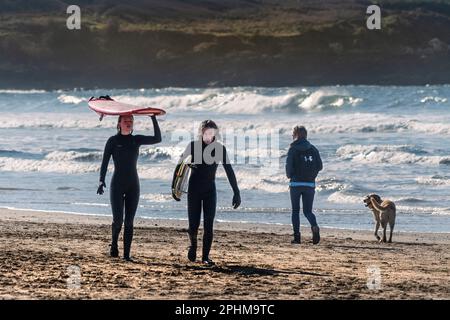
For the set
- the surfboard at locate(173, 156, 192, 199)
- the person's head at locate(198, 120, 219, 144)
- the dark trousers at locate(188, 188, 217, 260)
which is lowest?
the dark trousers at locate(188, 188, 217, 260)

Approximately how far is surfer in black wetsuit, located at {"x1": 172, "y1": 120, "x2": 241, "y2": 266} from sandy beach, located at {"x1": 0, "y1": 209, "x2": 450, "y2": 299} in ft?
1.45

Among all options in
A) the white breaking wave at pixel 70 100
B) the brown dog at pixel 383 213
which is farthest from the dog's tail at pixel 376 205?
the white breaking wave at pixel 70 100

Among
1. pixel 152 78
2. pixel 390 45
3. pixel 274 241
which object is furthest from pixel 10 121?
pixel 390 45

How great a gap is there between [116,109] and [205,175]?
103cm

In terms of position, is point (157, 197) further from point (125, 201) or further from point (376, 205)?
point (125, 201)

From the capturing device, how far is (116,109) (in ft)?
36.3

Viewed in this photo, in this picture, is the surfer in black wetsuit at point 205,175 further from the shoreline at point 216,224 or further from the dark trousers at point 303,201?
the shoreline at point 216,224

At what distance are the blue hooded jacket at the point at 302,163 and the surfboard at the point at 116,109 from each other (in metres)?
2.86

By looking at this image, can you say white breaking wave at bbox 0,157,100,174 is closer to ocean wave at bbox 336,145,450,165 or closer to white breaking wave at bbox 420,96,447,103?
ocean wave at bbox 336,145,450,165

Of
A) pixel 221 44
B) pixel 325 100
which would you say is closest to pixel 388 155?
pixel 325 100

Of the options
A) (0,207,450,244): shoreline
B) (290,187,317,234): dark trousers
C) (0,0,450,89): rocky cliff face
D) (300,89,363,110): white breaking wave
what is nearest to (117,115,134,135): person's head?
(290,187,317,234): dark trousers

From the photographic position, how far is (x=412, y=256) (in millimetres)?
12664

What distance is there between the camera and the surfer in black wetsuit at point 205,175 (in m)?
10.9

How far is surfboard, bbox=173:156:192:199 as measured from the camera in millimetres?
10977
